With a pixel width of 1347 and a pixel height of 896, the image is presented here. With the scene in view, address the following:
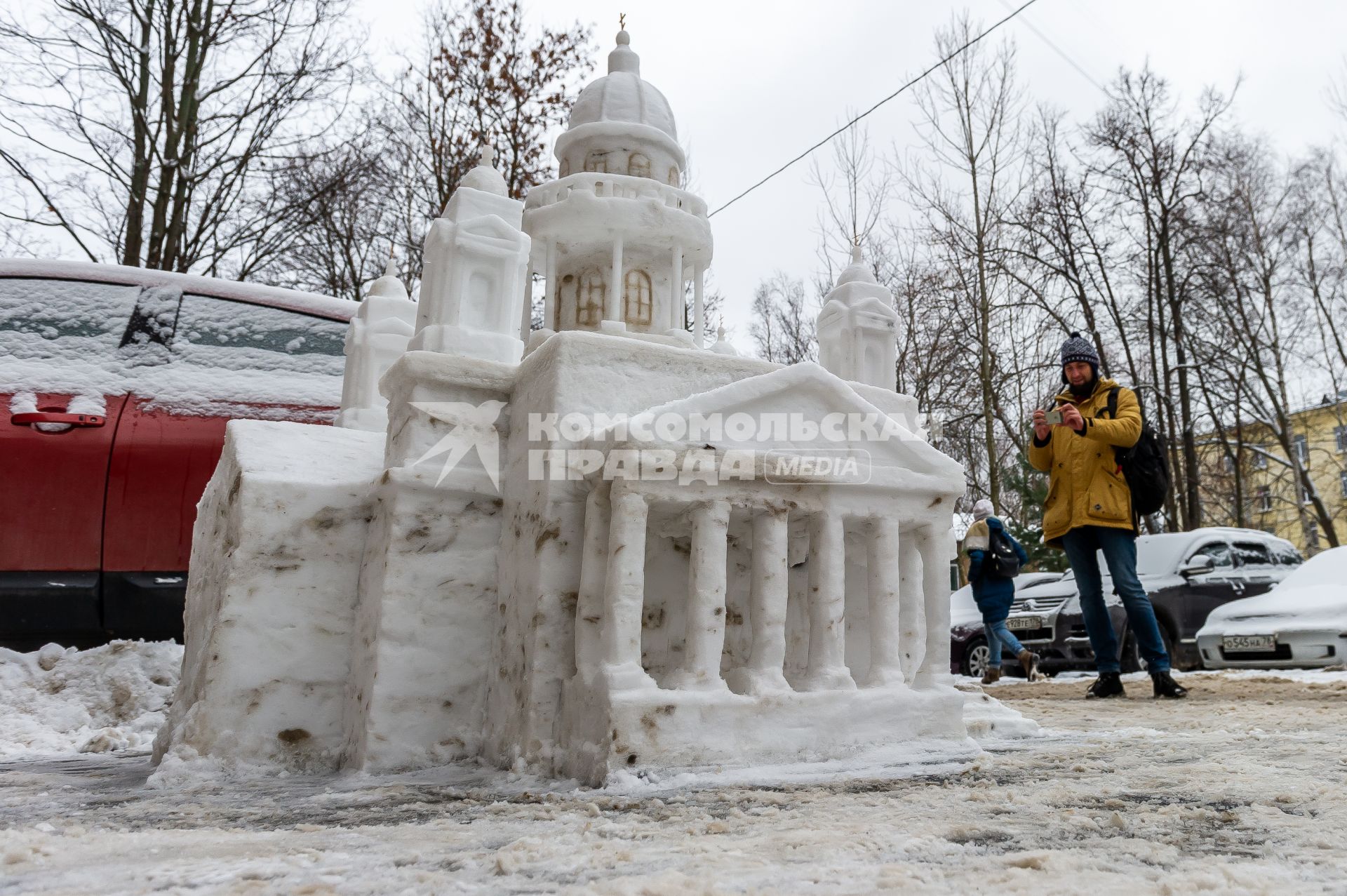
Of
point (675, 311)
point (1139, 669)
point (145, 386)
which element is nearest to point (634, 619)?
point (145, 386)

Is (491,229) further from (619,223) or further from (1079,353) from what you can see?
(1079,353)

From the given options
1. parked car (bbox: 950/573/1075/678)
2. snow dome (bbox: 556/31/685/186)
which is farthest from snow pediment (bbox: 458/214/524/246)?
parked car (bbox: 950/573/1075/678)

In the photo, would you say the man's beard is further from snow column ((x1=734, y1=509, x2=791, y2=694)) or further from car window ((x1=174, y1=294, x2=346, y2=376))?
car window ((x1=174, y1=294, x2=346, y2=376))

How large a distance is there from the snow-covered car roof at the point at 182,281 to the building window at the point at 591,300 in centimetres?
167

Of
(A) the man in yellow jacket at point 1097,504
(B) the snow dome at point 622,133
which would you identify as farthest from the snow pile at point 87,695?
(A) the man in yellow jacket at point 1097,504

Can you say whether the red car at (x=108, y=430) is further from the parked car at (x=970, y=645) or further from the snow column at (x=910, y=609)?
the parked car at (x=970, y=645)

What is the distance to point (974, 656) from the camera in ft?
34.4

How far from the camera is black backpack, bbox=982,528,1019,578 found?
28.7 ft

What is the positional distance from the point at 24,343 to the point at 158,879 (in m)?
4.80

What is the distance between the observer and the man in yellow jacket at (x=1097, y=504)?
18.3 ft

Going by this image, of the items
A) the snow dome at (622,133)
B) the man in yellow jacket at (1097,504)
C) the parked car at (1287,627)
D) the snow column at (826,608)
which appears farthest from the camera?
the parked car at (1287,627)

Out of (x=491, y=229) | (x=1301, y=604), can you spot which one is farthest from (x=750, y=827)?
(x=1301, y=604)

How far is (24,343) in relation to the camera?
17.8 ft

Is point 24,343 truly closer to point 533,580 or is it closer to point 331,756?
point 331,756
